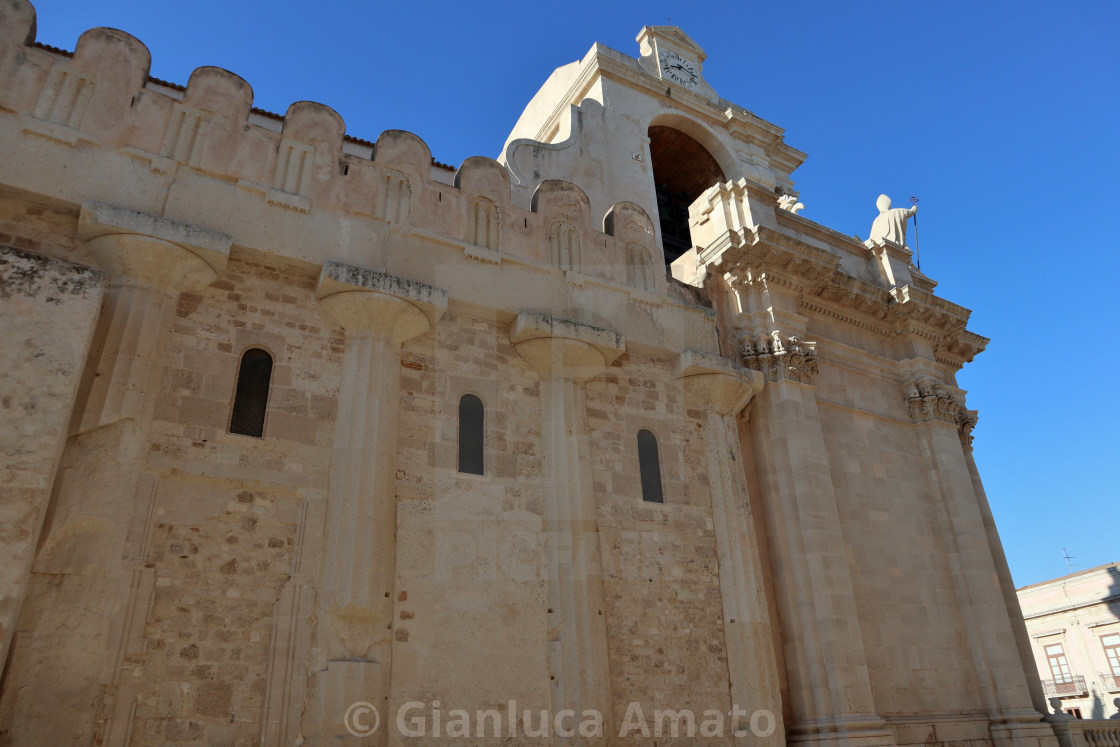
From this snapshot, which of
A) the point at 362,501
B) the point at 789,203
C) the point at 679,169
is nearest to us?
the point at 362,501

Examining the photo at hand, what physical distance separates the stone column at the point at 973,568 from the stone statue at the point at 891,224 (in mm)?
3196

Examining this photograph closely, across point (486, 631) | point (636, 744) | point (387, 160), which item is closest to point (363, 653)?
point (486, 631)

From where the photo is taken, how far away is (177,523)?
7867 millimetres

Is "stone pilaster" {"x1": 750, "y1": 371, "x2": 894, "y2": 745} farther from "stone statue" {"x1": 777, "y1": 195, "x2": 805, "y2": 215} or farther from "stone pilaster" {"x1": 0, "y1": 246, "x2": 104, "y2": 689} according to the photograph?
"stone pilaster" {"x1": 0, "y1": 246, "x2": 104, "y2": 689}

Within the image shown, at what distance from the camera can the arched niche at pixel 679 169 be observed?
57.4 feet

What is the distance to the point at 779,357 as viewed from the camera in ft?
43.4

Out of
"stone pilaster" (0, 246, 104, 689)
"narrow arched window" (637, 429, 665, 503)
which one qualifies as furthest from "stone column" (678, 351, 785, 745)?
"stone pilaster" (0, 246, 104, 689)

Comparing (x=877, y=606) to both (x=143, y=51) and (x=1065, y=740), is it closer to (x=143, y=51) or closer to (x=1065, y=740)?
(x=1065, y=740)

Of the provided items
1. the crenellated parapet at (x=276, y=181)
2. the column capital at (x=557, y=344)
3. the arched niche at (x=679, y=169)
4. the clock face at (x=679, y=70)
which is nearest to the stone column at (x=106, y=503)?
the crenellated parapet at (x=276, y=181)

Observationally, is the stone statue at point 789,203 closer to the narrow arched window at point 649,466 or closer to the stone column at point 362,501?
the narrow arched window at point 649,466

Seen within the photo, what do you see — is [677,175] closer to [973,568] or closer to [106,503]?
[973,568]

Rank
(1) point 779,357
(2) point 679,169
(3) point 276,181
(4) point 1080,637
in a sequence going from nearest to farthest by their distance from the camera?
(3) point 276,181 < (1) point 779,357 < (2) point 679,169 < (4) point 1080,637

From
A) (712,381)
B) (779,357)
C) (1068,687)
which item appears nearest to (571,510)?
(712,381)

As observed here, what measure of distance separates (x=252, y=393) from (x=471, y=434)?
262cm
